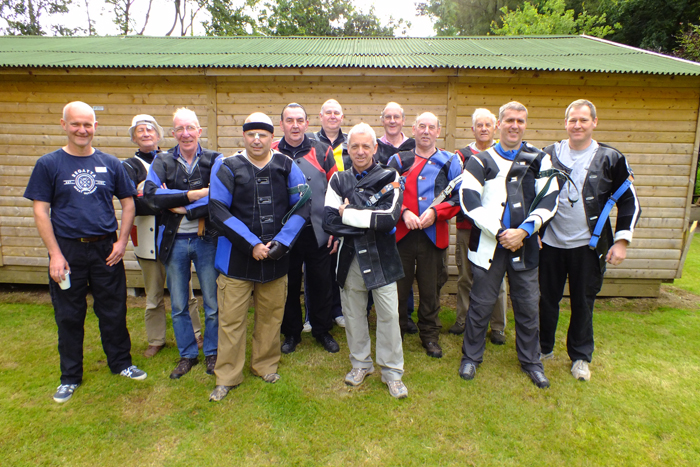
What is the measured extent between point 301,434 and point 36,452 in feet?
5.42

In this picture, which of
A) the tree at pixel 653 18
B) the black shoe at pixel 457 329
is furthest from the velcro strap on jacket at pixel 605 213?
the tree at pixel 653 18

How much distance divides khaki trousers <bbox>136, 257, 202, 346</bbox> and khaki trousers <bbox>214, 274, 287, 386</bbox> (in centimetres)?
86

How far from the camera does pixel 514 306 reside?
121 inches

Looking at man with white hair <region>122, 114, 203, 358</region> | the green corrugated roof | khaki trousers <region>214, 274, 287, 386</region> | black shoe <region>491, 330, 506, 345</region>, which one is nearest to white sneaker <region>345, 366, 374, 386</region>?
Answer: khaki trousers <region>214, 274, 287, 386</region>

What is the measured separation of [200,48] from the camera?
6.17 m

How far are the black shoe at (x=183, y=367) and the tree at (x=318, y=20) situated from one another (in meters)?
24.3

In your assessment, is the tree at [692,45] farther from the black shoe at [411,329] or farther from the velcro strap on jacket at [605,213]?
the black shoe at [411,329]

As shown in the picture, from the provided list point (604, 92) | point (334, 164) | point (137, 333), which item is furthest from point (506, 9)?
point (137, 333)

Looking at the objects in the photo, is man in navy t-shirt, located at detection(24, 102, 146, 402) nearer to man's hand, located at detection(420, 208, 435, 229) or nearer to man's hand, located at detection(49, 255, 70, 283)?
man's hand, located at detection(49, 255, 70, 283)

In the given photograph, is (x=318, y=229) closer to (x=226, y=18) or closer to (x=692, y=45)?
(x=692, y=45)

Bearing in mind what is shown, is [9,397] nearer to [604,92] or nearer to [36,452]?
[36,452]

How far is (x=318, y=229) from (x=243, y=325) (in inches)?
40.2

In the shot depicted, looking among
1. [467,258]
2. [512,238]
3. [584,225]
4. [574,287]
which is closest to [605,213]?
[584,225]

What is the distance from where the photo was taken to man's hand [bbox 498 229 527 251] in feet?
9.35
